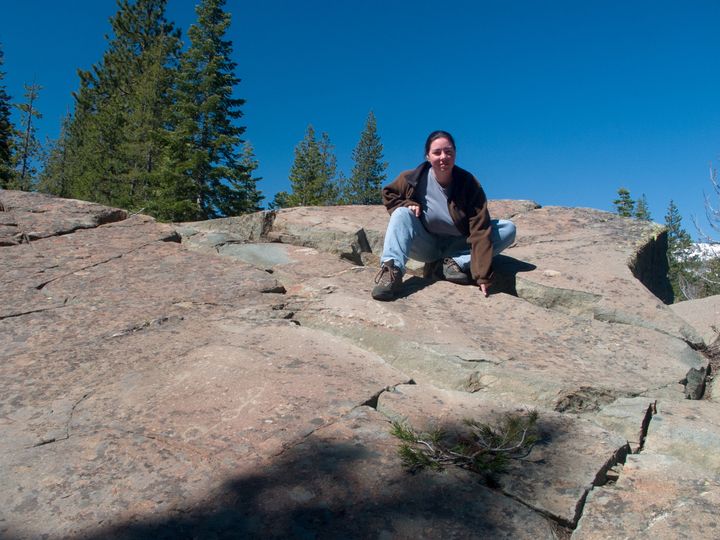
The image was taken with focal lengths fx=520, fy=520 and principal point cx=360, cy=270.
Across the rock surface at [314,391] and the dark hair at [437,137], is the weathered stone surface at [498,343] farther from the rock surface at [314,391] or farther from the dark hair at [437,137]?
the dark hair at [437,137]

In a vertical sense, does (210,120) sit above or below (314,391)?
above

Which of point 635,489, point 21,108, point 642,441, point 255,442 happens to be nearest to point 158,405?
point 255,442

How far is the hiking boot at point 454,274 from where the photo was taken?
3.25 meters

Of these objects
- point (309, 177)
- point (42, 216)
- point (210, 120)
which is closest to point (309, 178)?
point (309, 177)

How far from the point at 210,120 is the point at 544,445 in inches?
683

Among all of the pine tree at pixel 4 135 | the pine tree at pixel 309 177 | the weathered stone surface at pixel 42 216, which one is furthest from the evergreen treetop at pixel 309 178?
the weathered stone surface at pixel 42 216

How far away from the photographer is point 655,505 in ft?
4.62

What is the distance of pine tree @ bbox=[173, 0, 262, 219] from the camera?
16625 mm

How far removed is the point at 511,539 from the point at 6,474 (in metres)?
1.41

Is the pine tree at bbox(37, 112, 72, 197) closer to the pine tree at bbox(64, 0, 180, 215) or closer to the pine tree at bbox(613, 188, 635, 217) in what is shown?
the pine tree at bbox(64, 0, 180, 215)

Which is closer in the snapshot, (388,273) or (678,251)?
(388,273)

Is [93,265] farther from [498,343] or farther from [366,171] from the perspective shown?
[366,171]

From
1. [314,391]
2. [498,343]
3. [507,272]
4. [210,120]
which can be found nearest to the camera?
[314,391]

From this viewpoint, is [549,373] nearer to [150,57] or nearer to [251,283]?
[251,283]
